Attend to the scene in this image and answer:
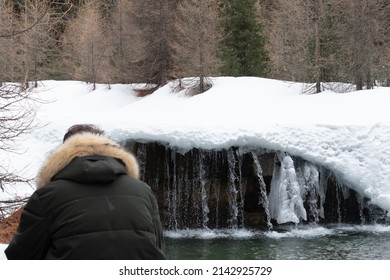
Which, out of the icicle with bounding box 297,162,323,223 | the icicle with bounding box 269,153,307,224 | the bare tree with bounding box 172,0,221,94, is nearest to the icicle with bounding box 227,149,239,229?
the icicle with bounding box 269,153,307,224

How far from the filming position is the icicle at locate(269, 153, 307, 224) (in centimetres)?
1098

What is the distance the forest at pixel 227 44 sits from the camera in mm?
20281

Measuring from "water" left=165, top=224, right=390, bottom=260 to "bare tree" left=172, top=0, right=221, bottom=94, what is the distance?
12781mm

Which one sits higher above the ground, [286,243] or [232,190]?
[232,190]

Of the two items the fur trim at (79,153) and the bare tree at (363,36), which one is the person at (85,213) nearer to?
the fur trim at (79,153)

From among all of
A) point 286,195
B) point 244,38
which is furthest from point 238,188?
point 244,38

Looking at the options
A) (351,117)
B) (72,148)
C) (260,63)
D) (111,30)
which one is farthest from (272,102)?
(111,30)

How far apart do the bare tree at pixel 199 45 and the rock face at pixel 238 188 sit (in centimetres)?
1155

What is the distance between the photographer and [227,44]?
1065 inches

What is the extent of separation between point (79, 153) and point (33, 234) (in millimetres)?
385

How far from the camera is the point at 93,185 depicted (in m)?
2.21

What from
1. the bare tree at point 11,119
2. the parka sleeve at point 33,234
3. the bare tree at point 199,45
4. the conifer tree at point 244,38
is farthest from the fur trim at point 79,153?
the conifer tree at point 244,38

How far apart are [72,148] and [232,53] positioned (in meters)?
24.6

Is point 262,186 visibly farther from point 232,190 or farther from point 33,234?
point 33,234
